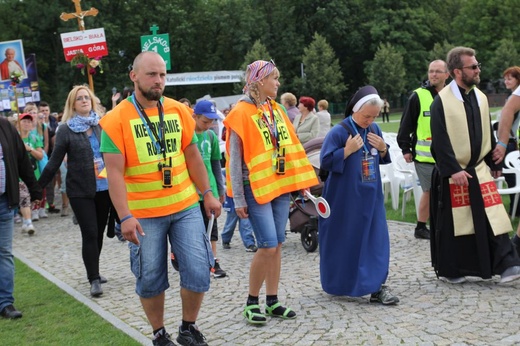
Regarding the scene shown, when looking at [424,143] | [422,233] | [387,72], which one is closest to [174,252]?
[424,143]

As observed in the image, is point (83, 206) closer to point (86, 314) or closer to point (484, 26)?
point (86, 314)

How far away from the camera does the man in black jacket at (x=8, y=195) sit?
269 inches

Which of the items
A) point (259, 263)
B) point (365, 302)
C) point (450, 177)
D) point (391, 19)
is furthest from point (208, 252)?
point (391, 19)

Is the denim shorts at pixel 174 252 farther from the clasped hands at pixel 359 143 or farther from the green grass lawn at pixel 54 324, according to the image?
the clasped hands at pixel 359 143

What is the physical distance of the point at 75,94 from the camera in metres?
7.73

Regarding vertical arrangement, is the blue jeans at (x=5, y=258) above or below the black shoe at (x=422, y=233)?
above

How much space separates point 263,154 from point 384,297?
62.6 inches

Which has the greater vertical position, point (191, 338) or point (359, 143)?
point (359, 143)

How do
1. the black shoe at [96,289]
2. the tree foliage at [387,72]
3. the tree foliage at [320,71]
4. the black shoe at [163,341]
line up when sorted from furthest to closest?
the tree foliage at [320,71]
the tree foliage at [387,72]
the black shoe at [96,289]
the black shoe at [163,341]

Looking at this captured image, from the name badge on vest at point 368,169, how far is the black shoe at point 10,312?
11.0ft

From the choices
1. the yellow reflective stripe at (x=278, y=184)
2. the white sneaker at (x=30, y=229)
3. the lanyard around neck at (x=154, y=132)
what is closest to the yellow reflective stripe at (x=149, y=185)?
the lanyard around neck at (x=154, y=132)

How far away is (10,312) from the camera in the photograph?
6859 mm

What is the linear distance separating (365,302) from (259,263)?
1126 millimetres

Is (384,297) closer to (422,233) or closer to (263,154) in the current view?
(263,154)
